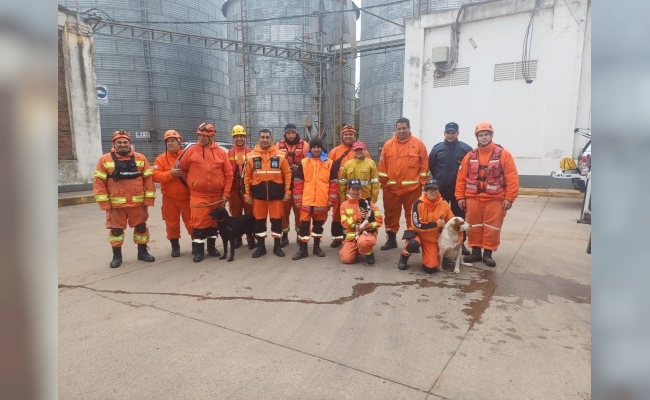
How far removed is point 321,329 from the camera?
3.13m

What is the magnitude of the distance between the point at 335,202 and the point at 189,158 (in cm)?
199

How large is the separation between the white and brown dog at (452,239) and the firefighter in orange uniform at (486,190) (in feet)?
1.28

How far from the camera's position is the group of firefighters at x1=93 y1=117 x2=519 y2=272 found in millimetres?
4656

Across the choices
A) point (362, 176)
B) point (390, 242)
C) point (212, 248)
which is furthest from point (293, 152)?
point (390, 242)

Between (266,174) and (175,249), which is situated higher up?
(266,174)

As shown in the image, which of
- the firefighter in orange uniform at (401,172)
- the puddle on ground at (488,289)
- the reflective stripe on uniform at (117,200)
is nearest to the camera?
the puddle on ground at (488,289)

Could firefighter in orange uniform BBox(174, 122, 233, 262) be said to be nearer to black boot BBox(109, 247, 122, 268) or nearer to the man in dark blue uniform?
black boot BBox(109, 247, 122, 268)

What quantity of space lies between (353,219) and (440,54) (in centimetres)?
939

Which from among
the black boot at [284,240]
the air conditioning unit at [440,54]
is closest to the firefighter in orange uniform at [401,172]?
the black boot at [284,240]

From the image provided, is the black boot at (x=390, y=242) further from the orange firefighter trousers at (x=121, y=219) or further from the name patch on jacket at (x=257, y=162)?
the orange firefighter trousers at (x=121, y=219)

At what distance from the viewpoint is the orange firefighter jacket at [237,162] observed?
18.5 ft

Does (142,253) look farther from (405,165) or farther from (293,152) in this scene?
(405,165)

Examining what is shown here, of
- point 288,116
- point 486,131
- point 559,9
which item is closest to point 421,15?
point 559,9
